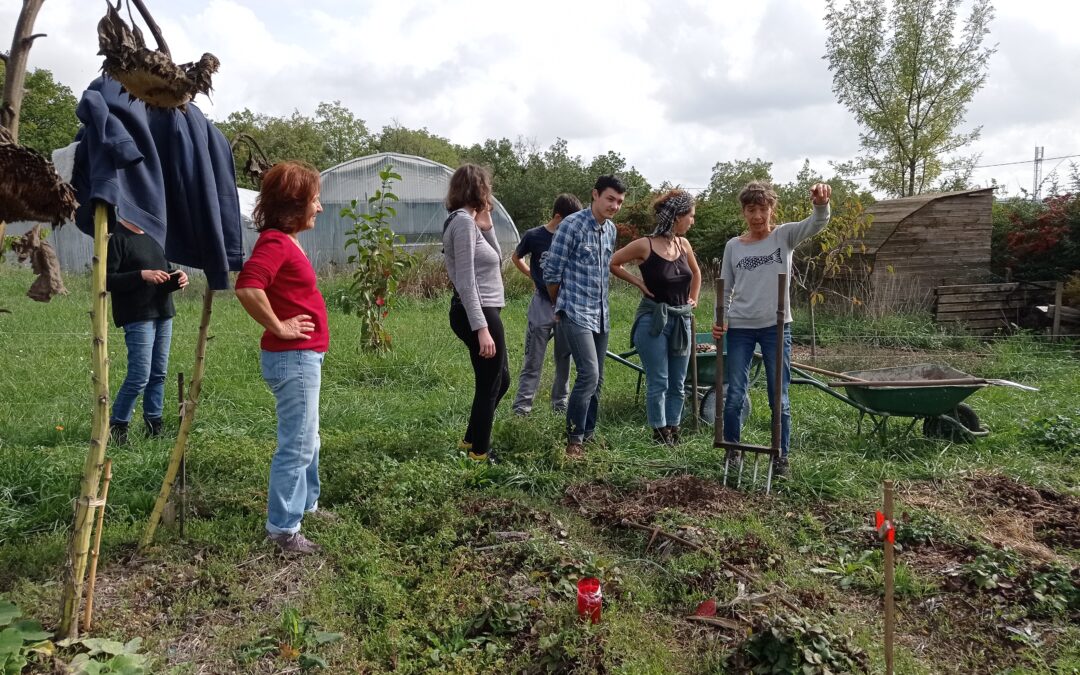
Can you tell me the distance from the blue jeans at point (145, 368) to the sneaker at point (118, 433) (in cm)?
2

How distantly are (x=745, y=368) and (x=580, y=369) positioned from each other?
3.38 feet

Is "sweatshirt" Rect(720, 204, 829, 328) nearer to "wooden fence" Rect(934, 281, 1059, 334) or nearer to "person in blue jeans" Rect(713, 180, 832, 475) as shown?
"person in blue jeans" Rect(713, 180, 832, 475)

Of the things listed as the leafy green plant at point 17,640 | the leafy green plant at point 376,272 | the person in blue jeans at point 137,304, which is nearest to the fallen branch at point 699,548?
the leafy green plant at point 17,640

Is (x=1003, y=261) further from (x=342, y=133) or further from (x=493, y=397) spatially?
(x=342, y=133)

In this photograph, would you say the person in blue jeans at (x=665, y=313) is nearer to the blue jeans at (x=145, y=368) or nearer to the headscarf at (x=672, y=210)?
the headscarf at (x=672, y=210)

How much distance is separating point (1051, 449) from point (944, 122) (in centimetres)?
1639

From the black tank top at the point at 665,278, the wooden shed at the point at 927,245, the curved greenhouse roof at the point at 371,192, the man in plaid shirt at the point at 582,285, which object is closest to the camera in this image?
the man in plaid shirt at the point at 582,285

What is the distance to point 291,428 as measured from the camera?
11.4 ft

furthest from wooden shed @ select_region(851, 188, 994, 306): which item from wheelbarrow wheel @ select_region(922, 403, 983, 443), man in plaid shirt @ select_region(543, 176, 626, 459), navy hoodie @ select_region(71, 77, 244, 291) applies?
navy hoodie @ select_region(71, 77, 244, 291)

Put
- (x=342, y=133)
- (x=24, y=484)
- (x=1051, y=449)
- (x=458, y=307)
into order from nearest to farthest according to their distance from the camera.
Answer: (x=24, y=484) < (x=458, y=307) < (x=1051, y=449) < (x=342, y=133)

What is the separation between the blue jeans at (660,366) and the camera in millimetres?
5477

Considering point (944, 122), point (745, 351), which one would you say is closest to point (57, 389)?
point (745, 351)

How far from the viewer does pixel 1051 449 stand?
5602mm

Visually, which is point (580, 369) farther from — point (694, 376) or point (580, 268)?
point (694, 376)
